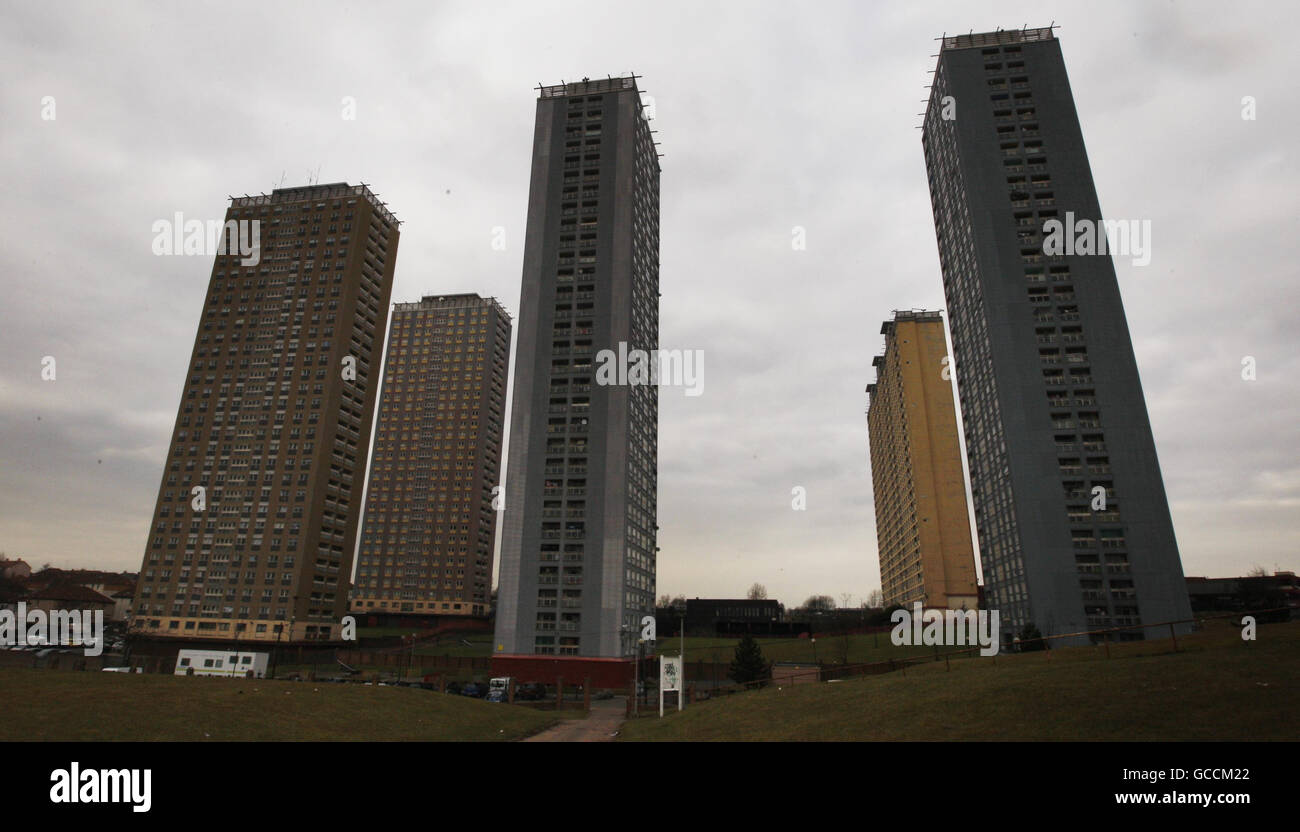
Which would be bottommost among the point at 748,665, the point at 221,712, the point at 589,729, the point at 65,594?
the point at 589,729

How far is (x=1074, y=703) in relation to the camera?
18.6 metres

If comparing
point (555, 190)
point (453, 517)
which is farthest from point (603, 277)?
point (453, 517)

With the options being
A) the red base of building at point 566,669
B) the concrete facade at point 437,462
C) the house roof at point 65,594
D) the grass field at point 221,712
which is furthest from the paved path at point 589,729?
the house roof at point 65,594

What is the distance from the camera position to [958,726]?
18844 millimetres

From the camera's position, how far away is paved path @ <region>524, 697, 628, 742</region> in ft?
102

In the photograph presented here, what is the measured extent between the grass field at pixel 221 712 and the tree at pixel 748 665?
2583 cm

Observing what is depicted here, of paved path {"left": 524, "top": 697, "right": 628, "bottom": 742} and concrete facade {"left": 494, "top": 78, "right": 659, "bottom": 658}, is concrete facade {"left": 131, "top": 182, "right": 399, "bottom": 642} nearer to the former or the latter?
concrete facade {"left": 494, "top": 78, "right": 659, "bottom": 658}

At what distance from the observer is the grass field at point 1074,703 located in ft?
52.3

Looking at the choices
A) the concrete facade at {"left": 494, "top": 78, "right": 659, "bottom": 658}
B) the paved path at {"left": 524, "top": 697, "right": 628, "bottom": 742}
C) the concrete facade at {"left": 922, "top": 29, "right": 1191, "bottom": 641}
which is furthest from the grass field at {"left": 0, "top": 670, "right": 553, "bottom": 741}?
the concrete facade at {"left": 922, "top": 29, "right": 1191, "bottom": 641}

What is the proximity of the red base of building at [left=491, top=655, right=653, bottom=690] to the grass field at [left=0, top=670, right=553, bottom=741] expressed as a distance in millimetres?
31406

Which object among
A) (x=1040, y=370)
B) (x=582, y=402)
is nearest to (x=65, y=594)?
(x=582, y=402)

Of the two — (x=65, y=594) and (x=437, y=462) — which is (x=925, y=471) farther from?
(x=65, y=594)

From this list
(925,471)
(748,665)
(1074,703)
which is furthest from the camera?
(925,471)

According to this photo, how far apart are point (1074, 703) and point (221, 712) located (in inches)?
1103
